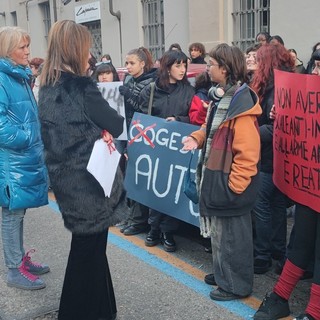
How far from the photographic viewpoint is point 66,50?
8.93ft

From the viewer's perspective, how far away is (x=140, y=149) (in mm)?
4625

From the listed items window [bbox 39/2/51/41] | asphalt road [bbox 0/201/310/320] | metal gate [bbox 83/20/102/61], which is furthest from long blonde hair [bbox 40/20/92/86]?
window [bbox 39/2/51/41]

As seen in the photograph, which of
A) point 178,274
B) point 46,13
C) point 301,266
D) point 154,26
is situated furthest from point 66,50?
point 46,13

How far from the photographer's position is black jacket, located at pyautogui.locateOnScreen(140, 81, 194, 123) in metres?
4.48

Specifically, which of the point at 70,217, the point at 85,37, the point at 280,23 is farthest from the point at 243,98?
the point at 280,23

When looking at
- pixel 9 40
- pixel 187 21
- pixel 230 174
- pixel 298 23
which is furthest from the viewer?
pixel 187 21

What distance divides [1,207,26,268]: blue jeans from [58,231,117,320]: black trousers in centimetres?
88

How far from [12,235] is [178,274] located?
1315mm

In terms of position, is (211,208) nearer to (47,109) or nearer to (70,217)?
(70,217)

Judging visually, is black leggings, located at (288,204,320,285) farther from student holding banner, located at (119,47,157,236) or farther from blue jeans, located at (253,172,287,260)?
student holding banner, located at (119,47,157,236)

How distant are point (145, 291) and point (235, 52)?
6.01 feet

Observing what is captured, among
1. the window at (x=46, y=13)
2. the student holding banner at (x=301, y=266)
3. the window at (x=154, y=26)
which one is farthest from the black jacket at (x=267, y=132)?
the window at (x=46, y=13)

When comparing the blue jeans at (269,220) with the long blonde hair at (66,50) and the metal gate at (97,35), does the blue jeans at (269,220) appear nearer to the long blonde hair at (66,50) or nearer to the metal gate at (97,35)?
the long blonde hair at (66,50)

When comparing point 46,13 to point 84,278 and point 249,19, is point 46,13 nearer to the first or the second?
point 249,19
